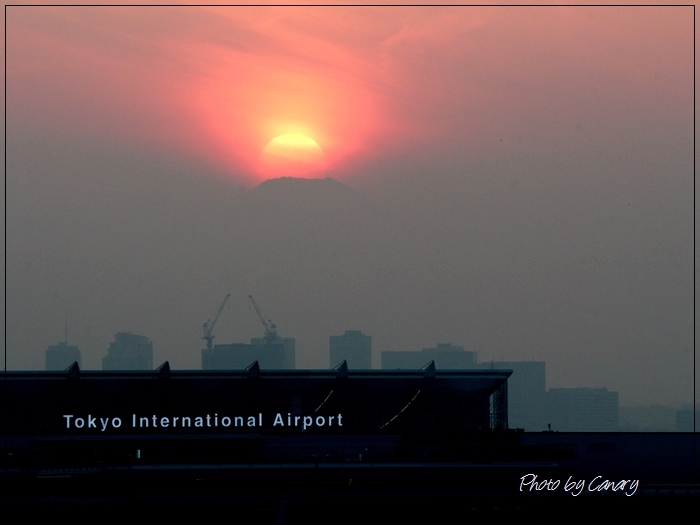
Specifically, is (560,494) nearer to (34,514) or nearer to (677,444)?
(677,444)

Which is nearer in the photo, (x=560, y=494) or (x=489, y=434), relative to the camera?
(x=560, y=494)

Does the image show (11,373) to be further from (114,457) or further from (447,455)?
(447,455)

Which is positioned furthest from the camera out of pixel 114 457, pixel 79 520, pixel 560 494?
pixel 114 457

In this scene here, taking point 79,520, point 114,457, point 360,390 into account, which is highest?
point 360,390

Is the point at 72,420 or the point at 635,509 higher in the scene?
the point at 72,420

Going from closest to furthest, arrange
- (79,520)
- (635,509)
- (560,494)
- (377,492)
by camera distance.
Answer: (79,520)
(635,509)
(560,494)
(377,492)

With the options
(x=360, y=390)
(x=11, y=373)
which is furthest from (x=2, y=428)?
(x=360, y=390)

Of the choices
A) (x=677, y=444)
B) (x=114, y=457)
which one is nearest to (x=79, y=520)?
(x=114, y=457)
